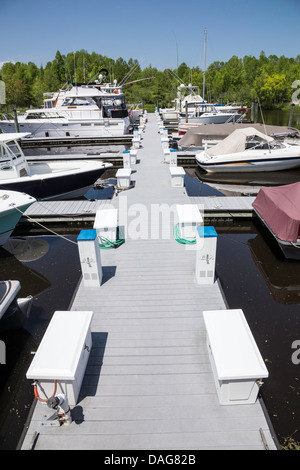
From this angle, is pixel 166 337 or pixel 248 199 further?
pixel 248 199

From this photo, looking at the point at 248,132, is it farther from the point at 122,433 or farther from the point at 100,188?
the point at 122,433

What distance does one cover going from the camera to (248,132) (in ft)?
53.3

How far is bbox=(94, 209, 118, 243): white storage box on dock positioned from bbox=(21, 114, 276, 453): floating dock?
1.45 ft

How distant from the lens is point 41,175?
1245cm

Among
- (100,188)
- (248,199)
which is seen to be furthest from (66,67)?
(248,199)

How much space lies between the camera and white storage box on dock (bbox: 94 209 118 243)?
7.29 metres

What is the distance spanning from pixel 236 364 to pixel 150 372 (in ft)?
4.40

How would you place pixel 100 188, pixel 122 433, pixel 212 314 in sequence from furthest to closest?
pixel 100 188 < pixel 212 314 < pixel 122 433

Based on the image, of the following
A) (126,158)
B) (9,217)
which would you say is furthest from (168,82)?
(9,217)

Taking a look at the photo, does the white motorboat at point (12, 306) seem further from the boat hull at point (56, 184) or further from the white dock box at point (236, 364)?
the boat hull at point (56, 184)

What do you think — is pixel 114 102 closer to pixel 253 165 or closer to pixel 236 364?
pixel 253 165

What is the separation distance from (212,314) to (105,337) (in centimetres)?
185

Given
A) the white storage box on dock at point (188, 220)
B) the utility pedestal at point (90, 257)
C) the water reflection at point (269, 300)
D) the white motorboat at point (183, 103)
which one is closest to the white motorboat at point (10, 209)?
the utility pedestal at point (90, 257)

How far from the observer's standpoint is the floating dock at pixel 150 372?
3539mm
